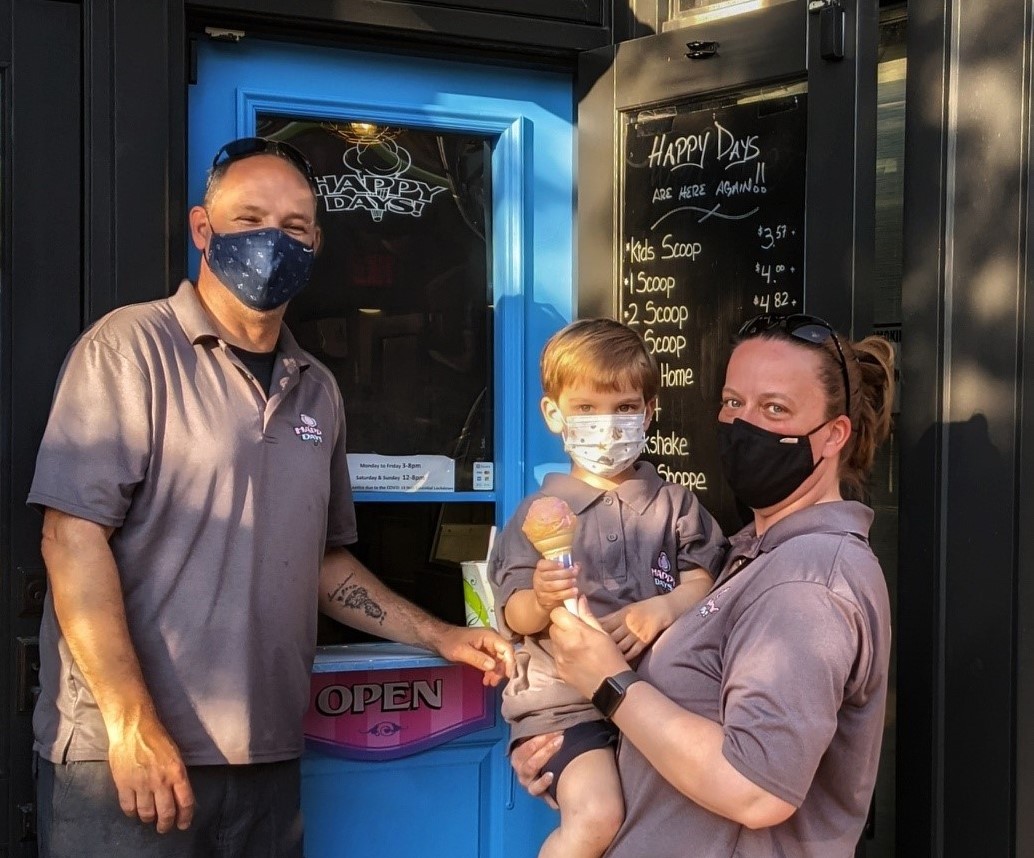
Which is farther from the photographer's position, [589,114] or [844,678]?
[589,114]

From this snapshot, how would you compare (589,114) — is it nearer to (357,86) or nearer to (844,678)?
(357,86)

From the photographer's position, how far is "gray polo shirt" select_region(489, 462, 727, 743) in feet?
9.20

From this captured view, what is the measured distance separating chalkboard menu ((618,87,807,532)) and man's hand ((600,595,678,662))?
816 mm

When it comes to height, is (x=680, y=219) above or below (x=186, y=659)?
above

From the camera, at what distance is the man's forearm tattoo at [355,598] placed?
3.23 meters

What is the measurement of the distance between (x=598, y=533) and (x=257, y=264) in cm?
100

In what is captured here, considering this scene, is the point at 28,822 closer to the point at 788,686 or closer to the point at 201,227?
the point at 201,227

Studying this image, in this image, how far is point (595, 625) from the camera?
90.7 inches

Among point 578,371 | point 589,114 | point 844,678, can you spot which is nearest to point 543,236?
point 589,114

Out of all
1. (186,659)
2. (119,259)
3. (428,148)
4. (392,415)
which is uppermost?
(428,148)

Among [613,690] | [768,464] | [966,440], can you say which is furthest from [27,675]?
[966,440]

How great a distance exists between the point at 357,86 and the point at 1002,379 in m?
1.96

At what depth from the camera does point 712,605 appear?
2215 mm

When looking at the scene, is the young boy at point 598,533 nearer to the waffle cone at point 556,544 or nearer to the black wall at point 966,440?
the waffle cone at point 556,544
